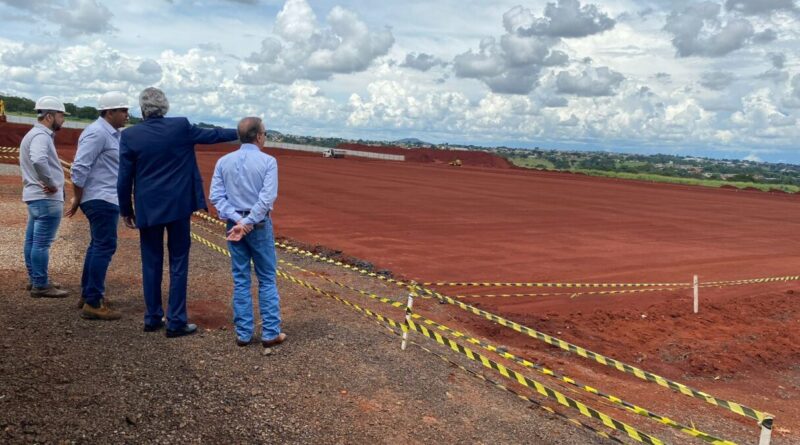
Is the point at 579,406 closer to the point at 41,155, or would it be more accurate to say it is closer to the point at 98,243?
the point at 98,243

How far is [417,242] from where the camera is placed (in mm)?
16359

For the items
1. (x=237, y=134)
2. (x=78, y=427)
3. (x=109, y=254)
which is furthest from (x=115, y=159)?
(x=78, y=427)

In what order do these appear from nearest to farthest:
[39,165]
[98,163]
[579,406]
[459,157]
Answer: [579,406]
[98,163]
[39,165]
[459,157]

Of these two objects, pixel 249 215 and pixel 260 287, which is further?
pixel 260 287

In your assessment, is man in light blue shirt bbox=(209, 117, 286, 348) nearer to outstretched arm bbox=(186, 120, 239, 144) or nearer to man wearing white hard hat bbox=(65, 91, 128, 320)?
outstretched arm bbox=(186, 120, 239, 144)

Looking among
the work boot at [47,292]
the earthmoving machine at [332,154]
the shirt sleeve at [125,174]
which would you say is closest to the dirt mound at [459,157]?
the earthmoving machine at [332,154]


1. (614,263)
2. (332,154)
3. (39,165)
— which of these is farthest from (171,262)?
(332,154)

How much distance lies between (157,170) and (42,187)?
1944 mm

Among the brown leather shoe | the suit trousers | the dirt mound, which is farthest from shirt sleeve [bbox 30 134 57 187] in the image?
the dirt mound

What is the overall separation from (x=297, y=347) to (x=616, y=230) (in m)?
18.0

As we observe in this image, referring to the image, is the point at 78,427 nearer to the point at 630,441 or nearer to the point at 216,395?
the point at 216,395

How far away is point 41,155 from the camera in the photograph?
6074mm

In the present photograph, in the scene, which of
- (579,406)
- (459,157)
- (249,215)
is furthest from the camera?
(459,157)

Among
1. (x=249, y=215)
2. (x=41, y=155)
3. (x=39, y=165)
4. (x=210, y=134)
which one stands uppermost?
(x=210, y=134)
